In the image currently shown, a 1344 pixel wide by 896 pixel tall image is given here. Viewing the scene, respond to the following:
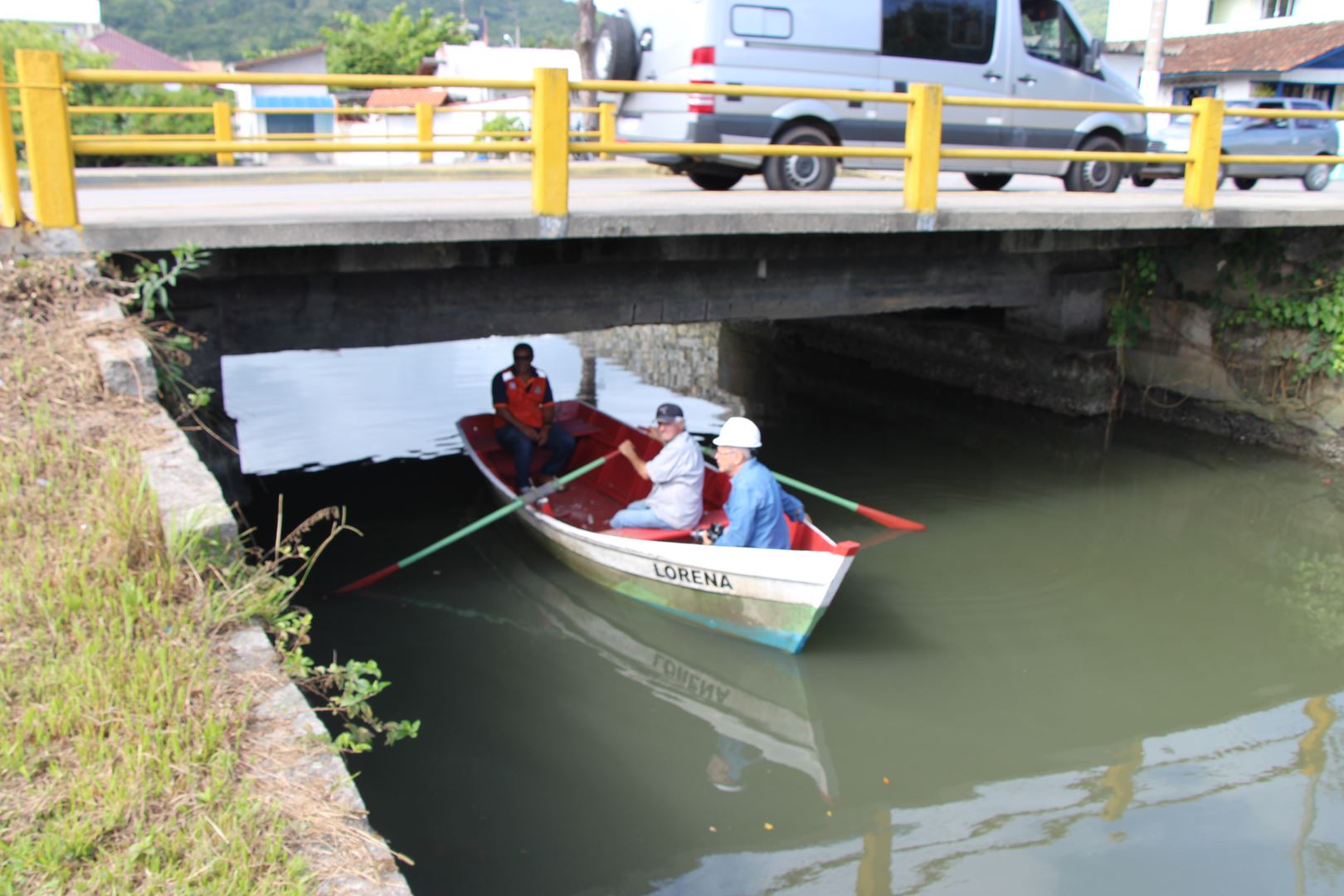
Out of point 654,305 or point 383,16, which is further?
point 383,16

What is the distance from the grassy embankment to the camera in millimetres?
2926

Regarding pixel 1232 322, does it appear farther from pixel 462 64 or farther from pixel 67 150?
pixel 462 64

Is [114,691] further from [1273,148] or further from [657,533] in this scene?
[1273,148]

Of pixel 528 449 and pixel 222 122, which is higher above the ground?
pixel 222 122

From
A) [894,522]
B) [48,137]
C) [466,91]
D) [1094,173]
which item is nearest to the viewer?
[48,137]

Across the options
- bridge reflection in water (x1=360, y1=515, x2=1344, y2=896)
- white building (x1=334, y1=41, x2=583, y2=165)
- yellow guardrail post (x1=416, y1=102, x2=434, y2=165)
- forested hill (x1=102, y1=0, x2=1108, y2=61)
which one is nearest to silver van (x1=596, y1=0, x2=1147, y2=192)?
yellow guardrail post (x1=416, y1=102, x2=434, y2=165)

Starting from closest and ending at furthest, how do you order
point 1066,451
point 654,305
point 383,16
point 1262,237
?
point 654,305, point 1262,237, point 1066,451, point 383,16

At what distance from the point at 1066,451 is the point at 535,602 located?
7.06 m

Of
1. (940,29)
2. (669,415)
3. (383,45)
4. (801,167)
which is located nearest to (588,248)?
(669,415)

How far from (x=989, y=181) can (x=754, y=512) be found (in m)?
7.47

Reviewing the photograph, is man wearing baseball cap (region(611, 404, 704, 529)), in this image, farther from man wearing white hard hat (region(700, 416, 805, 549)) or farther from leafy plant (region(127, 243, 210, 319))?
leafy plant (region(127, 243, 210, 319))

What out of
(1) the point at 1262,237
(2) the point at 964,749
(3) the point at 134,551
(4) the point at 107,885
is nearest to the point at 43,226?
(3) the point at 134,551

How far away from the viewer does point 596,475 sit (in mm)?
10711

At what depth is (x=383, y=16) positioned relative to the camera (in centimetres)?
11181
